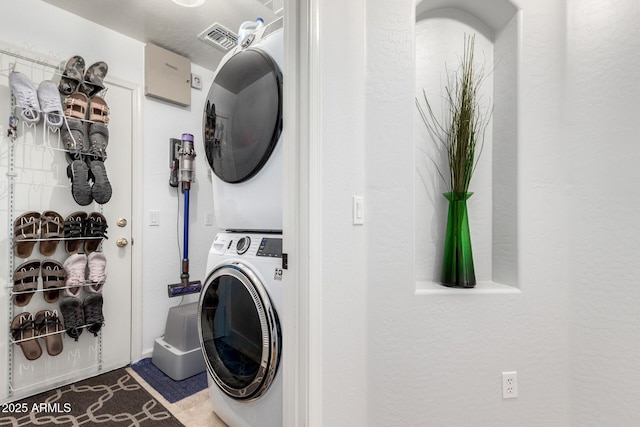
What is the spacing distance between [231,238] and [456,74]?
1.34m

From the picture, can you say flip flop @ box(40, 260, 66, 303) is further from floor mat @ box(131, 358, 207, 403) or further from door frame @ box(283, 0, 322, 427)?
door frame @ box(283, 0, 322, 427)

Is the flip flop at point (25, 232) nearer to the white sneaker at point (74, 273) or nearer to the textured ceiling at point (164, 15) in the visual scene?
the white sneaker at point (74, 273)

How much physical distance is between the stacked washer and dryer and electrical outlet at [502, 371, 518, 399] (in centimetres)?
93

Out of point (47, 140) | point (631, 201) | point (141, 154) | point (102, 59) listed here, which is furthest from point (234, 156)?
point (631, 201)

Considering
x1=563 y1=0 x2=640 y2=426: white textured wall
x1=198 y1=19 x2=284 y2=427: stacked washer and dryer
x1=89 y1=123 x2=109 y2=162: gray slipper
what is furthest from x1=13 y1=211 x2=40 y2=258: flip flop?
x1=563 y1=0 x2=640 y2=426: white textured wall

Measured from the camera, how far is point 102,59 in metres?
2.01

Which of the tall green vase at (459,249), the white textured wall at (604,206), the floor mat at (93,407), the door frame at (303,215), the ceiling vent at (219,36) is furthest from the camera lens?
the ceiling vent at (219,36)

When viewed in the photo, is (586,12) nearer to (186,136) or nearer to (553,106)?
(553,106)

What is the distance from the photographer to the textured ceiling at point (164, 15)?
181cm

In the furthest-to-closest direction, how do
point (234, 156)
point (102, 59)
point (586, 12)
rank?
point (102, 59) < point (234, 156) < point (586, 12)

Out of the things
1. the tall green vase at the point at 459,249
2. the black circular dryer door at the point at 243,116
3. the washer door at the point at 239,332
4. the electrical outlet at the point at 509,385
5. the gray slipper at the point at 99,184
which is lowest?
the electrical outlet at the point at 509,385

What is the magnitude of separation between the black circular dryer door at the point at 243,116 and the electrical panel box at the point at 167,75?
3.15 ft

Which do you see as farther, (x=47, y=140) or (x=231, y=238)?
(x=47, y=140)

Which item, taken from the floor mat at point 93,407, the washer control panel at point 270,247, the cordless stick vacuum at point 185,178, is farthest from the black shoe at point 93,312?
the washer control panel at point 270,247
